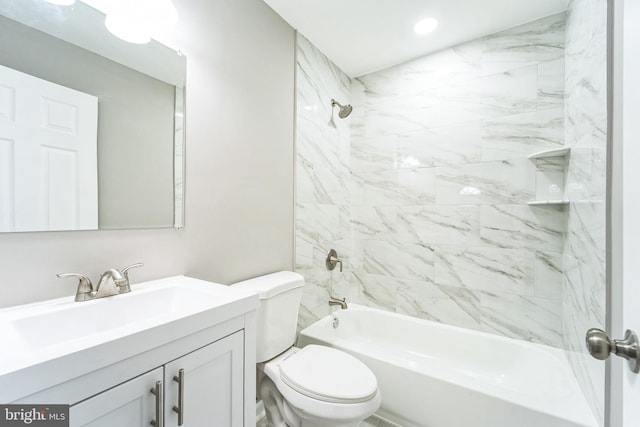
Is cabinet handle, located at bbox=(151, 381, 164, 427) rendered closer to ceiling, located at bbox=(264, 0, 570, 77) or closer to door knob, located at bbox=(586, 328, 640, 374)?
door knob, located at bbox=(586, 328, 640, 374)

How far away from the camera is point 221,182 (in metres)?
1.42

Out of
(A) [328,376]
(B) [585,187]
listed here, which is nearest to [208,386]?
(A) [328,376]

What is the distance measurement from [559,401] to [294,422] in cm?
128

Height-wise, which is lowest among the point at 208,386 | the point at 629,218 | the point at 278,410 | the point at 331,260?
the point at 278,410

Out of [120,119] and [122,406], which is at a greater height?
[120,119]

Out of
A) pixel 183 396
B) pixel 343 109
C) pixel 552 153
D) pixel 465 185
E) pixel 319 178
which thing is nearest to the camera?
pixel 183 396

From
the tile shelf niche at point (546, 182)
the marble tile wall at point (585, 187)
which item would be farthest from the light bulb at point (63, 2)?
the tile shelf niche at point (546, 182)

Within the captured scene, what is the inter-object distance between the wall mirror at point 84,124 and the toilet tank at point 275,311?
1.75 ft

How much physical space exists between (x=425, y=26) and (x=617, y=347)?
6.76 feet

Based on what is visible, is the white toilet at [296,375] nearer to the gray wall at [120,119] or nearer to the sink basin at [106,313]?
the sink basin at [106,313]

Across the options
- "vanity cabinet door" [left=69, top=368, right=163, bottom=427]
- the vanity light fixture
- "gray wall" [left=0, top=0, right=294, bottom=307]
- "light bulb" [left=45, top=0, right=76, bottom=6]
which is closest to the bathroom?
"gray wall" [left=0, top=0, right=294, bottom=307]

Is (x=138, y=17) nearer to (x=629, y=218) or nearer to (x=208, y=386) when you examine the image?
(x=208, y=386)

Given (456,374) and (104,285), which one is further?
(456,374)

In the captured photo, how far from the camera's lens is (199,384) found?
0.82 metres
